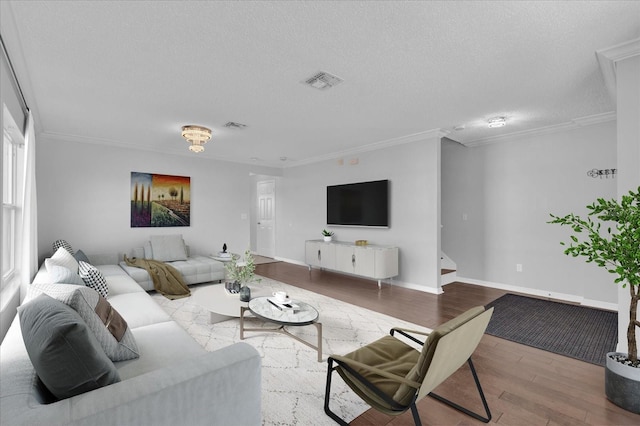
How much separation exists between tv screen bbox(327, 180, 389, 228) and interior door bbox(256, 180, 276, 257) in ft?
8.33

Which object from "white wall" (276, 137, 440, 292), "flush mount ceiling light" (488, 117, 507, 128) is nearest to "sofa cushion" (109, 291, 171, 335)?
"white wall" (276, 137, 440, 292)

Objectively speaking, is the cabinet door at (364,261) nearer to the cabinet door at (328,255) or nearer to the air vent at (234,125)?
the cabinet door at (328,255)

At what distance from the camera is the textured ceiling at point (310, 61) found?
1961mm

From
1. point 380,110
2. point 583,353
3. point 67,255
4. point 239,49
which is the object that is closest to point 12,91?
point 67,255

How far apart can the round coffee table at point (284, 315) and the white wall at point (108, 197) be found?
359 cm

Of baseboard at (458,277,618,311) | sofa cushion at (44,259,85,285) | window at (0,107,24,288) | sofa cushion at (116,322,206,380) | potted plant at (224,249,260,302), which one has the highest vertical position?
window at (0,107,24,288)

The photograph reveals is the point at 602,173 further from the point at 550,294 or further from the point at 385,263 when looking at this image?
the point at 385,263

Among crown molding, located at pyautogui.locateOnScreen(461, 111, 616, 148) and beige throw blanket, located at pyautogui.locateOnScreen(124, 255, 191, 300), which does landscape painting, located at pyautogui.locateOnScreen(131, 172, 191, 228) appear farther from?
crown molding, located at pyautogui.locateOnScreen(461, 111, 616, 148)

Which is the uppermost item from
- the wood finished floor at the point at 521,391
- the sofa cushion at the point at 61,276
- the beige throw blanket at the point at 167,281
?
the sofa cushion at the point at 61,276

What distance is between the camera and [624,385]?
200 cm

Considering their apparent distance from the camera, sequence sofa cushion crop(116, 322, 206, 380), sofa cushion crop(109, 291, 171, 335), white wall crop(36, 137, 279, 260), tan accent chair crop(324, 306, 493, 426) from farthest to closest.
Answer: white wall crop(36, 137, 279, 260) → sofa cushion crop(109, 291, 171, 335) → sofa cushion crop(116, 322, 206, 380) → tan accent chair crop(324, 306, 493, 426)

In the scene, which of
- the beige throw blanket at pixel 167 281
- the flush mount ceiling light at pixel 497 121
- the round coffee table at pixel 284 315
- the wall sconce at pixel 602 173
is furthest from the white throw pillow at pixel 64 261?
the wall sconce at pixel 602 173

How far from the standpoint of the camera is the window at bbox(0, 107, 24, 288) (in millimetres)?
3205

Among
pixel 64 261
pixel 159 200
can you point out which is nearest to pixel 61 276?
pixel 64 261
